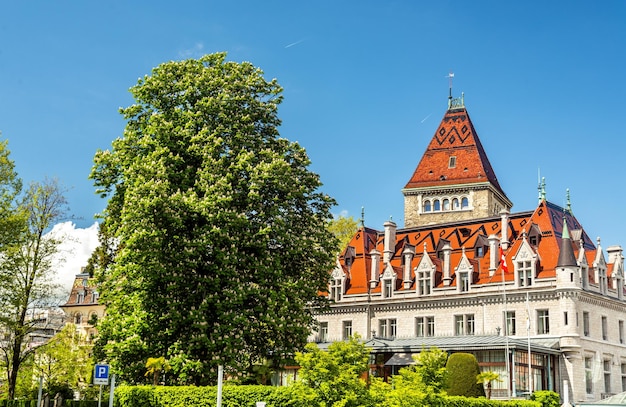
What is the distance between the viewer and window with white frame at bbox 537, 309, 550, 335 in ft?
180

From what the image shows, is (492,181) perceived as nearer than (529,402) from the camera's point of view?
No

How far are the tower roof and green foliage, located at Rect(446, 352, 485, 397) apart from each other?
3573 cm

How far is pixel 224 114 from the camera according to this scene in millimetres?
34281

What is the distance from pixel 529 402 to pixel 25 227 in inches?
1105

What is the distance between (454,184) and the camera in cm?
7662

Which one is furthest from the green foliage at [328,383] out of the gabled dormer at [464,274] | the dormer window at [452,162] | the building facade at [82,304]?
the building facade at [82,304]

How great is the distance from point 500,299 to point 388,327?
10343mm

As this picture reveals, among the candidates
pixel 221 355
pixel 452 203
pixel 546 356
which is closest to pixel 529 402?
pixel 546 356

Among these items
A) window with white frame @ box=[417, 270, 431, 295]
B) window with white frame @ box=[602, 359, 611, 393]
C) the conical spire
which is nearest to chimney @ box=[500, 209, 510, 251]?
the conical spire

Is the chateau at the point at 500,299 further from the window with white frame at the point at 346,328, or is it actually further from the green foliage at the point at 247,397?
the green foliage at the point at 247,397

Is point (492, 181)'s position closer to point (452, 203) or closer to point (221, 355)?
point (452, 203)

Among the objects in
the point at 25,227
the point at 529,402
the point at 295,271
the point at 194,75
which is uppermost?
the point at 194,75

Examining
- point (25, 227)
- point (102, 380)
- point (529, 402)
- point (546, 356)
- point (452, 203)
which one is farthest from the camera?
point (452, 203)

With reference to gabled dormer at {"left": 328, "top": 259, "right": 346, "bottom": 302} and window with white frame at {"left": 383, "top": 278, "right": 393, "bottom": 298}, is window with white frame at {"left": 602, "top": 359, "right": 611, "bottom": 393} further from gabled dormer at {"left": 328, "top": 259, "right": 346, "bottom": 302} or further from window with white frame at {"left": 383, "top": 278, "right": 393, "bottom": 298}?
gabled dormer at {"left": 328, "top": 259, "right": 346, "bottom": 302}
